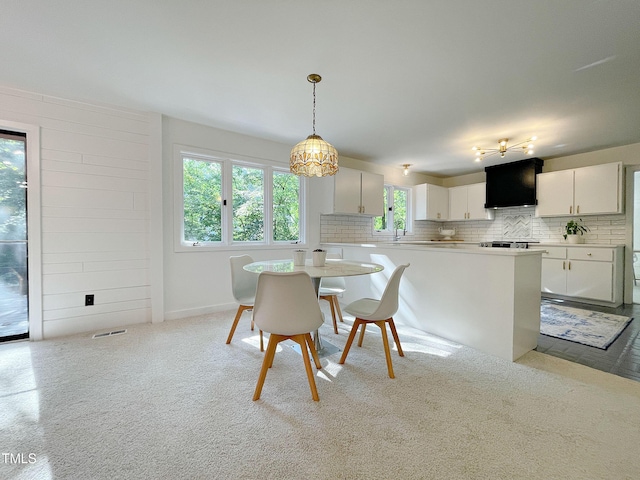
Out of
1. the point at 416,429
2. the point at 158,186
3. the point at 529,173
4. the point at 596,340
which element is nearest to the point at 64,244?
the point at 158,186

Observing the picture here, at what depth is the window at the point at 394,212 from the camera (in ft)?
17.7

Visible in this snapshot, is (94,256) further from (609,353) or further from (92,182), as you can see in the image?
(609,353)

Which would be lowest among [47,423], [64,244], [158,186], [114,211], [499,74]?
[47,423]

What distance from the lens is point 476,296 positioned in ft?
7.93

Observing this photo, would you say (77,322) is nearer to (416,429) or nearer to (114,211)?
(114,211)

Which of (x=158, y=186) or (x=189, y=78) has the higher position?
(x=189, y=78)

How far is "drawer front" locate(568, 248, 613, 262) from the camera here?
12.7ft

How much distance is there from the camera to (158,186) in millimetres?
3100

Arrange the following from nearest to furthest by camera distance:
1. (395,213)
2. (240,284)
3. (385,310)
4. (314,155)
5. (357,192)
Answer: (385,310), (314,155), (240,284), (357,192), (395,213)

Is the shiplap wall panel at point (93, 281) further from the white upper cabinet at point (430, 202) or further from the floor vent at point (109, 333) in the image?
the white upper cabinet at point (430, 202)

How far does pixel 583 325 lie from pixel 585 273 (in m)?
1.46

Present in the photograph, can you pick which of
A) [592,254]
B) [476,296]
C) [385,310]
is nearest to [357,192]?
[476,296]

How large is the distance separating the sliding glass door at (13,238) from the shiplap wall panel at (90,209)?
18cm

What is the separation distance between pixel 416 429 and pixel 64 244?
351 cm
